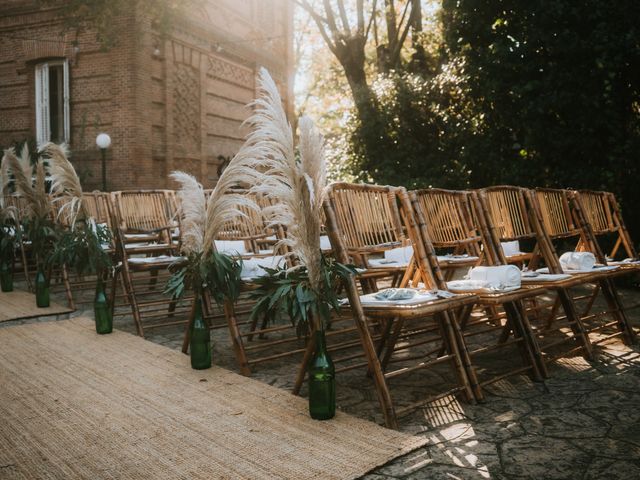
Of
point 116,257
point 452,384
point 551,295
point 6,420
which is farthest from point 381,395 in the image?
point 551,295

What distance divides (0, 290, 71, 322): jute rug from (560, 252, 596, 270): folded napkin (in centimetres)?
479

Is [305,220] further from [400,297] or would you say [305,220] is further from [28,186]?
[28,186]

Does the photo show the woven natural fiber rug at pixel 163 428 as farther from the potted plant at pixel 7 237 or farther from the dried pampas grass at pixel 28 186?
the potted plant at pixel 7 237

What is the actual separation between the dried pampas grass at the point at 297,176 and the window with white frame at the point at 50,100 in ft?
41.8

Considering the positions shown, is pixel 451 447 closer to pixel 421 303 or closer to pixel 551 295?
pixel 421 303

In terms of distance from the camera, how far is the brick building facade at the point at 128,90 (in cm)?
1355

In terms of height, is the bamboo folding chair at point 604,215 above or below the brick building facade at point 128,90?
below

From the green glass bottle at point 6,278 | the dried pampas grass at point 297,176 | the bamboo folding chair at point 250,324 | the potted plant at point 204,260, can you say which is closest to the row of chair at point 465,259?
the dried pampas grass at point 297,176

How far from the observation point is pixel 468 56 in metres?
9.16

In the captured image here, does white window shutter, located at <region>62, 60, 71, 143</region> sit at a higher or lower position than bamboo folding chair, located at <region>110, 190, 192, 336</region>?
higher

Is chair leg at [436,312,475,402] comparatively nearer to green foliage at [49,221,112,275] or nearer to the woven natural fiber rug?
the woven natural fiber rug

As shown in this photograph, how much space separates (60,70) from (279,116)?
43.6 feet

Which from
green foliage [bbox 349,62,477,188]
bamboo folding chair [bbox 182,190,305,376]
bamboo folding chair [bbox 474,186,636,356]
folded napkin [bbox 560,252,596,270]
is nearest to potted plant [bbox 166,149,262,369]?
bamboo folding chair [bbox 182,190,305,376]

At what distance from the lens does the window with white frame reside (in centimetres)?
1450
